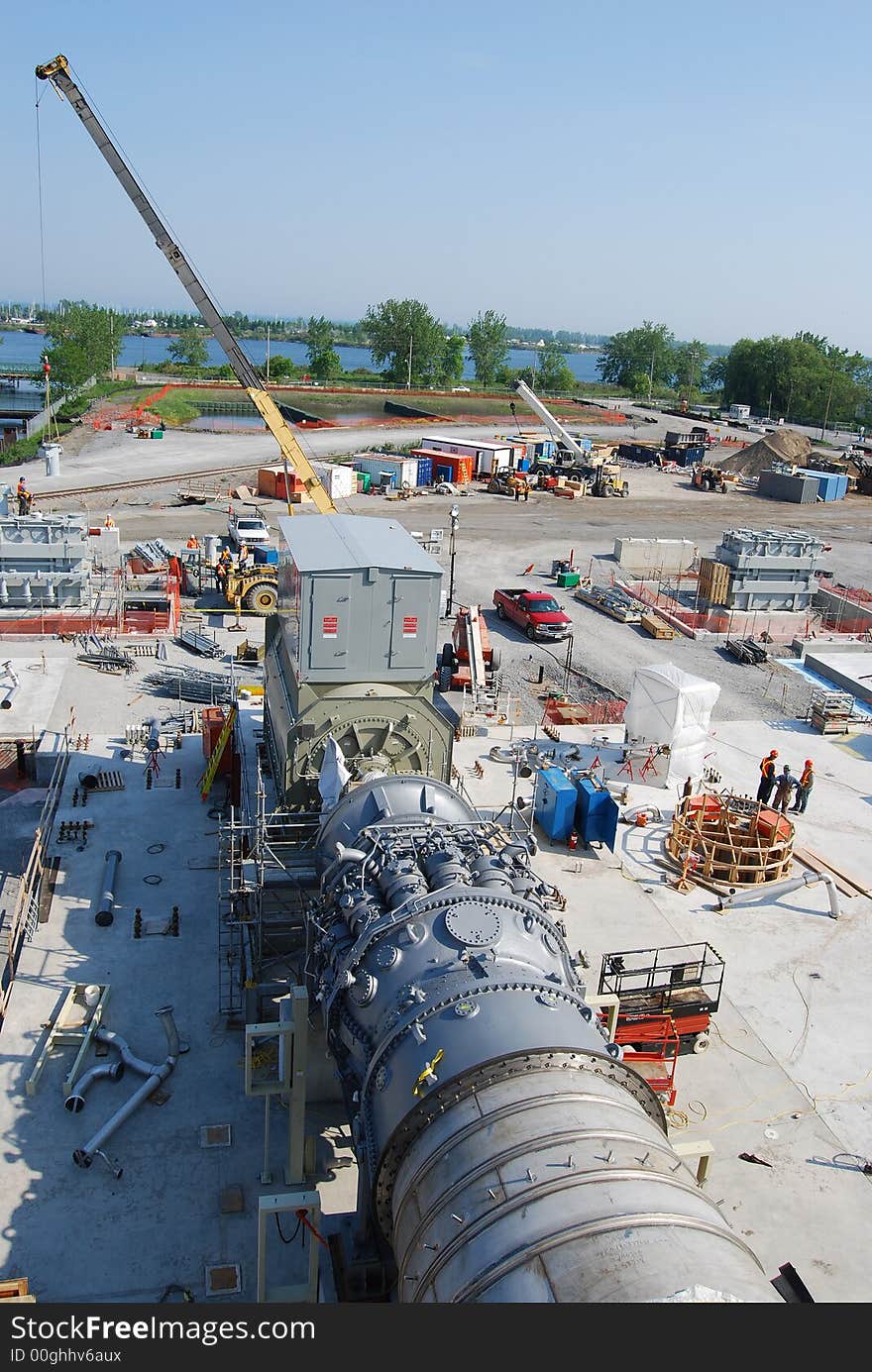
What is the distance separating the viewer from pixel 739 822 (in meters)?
22.7

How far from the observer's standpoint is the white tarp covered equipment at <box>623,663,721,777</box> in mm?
25031

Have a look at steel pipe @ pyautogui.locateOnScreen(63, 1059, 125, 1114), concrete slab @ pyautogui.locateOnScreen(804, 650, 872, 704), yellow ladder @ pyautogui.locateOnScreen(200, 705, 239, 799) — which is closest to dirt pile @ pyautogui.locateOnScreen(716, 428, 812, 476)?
concrete slab @ pyautogui.locateOnScreen(804, 650, 872, 704)

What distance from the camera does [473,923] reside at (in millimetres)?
10469

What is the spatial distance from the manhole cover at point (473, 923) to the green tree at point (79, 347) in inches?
4155

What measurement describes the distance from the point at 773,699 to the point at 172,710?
18.4m

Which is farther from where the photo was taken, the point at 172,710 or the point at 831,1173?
the point at 172,710

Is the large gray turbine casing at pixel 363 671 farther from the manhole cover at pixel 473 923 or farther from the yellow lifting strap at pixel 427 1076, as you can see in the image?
the yellow lifting strap at pixel 427 1076

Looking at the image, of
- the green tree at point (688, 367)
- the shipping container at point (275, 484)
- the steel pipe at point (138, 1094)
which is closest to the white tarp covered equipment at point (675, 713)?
the steel pipe at point (138, 1094)

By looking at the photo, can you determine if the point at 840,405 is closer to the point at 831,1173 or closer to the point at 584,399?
the point at 584,399

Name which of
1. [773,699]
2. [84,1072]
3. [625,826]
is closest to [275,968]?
[84,1072]

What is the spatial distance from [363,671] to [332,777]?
2076mm

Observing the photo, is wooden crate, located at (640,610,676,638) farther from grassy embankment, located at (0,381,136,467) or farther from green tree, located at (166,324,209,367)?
green tree, located at (166,324,209,367)

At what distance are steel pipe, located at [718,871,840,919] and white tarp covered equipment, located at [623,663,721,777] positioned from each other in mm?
4671

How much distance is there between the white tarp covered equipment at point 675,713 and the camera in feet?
82.1
